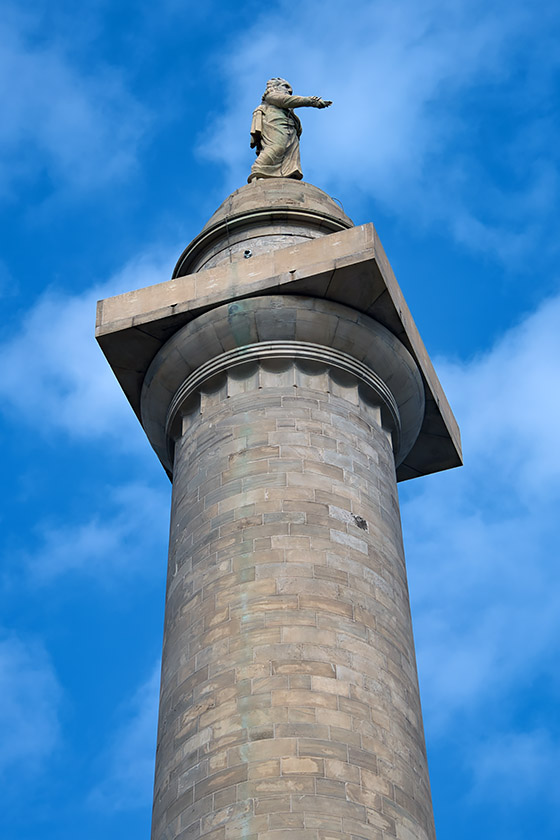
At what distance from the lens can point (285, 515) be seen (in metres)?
17.6

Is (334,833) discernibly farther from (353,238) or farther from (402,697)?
(353,238)

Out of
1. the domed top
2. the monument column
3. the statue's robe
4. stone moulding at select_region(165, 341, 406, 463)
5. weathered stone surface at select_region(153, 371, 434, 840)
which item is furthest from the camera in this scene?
the statue's robe

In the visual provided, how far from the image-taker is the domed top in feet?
75.1

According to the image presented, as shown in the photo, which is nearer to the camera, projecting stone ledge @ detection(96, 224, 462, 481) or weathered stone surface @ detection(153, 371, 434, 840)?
weathered stone surface @ detection(153, 371, 434, 840)

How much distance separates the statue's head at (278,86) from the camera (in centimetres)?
2653

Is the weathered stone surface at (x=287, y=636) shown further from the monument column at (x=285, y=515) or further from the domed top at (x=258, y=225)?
the domed top at (x=258, y=225)

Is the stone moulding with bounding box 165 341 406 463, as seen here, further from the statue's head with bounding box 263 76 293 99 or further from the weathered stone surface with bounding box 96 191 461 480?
the statue's head with bounding box 263 76 293 99

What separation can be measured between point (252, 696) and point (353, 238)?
24.3ft

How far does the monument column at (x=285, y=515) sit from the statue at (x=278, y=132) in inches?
66.3

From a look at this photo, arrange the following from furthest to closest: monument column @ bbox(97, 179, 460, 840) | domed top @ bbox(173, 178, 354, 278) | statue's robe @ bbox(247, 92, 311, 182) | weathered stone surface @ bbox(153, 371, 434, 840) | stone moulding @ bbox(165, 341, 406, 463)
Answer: statue's robe @ bbox(247, 92, 311, 182) < domed top @ bbox(173, 178, 354, 278) < stone moulding @ bbox(165, 341, 406, 463) < monument column @ bbox(97, 179, 460, 840) < weathered stone surface @ bbox(153, 371, 434, 840)

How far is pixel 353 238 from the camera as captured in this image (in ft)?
66.2

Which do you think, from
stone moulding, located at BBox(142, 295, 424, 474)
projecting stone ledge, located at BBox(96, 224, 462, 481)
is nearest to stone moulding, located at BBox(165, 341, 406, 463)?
stone moulding, located at BBox(142, 295, 424, 474)

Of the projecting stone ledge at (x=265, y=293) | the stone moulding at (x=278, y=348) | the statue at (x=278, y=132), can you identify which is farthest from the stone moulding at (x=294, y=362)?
the statue at (x=278, y=132)

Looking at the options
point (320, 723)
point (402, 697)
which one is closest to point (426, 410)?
point (402, 697)
